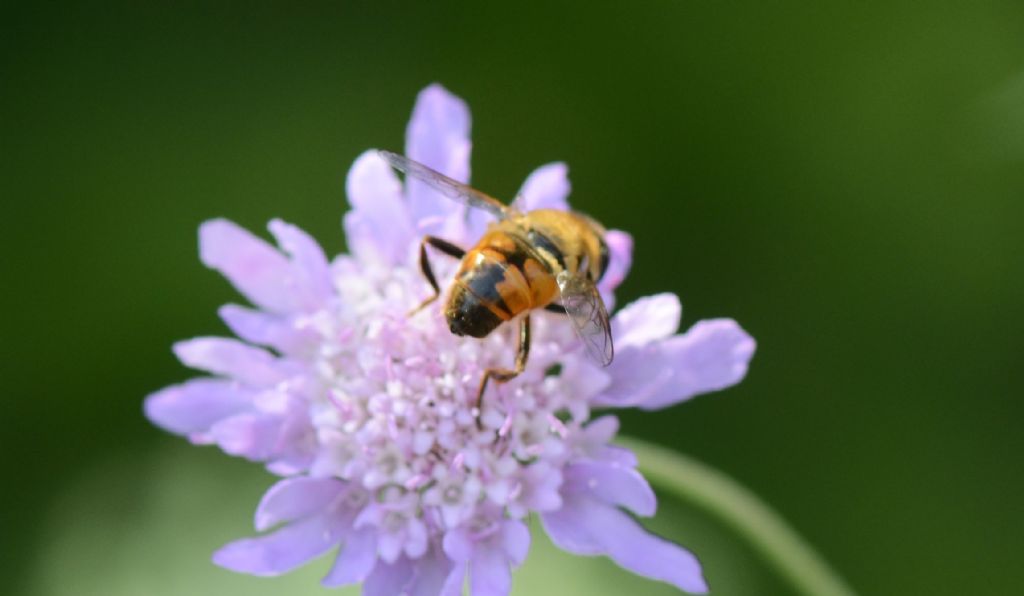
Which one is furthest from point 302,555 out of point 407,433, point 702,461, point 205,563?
point 702,461

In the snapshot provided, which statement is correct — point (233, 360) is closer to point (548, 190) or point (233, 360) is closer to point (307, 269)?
point (307, 269)

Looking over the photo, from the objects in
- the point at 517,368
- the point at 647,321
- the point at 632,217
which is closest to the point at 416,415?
the point at 517,368

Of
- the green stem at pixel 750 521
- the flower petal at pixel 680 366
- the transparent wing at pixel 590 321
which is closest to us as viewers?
the transparent wing at pixel 590 321

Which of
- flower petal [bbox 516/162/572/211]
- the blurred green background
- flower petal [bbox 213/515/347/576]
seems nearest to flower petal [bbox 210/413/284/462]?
flower petal [bbox 213/515/347/576]

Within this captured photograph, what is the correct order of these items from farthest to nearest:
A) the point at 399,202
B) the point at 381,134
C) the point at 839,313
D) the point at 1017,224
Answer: the point at 381,134, the point at 839,313, the point at 1017,224, the point at 399,202

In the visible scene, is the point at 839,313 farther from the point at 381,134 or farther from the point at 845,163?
the point at 381,134

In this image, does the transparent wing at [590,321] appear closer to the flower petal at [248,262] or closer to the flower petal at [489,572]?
the flower petal at [489,572]

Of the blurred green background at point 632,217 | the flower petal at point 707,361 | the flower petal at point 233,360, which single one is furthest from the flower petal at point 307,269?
the blurred green background at point 632,217
